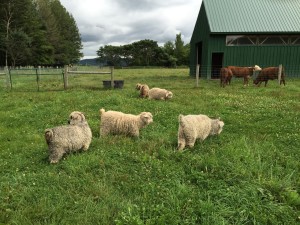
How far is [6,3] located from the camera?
4719cm

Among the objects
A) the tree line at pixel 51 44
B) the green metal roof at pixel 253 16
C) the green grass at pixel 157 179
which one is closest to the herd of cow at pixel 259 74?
the green metal roof at pixel 253 16

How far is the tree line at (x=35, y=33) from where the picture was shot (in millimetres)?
47938

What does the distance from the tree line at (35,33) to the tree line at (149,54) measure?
67.3 ft

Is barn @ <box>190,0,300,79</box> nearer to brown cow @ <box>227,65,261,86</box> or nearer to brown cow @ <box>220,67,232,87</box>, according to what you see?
brown cow @ <box>227,65,261,86</box>

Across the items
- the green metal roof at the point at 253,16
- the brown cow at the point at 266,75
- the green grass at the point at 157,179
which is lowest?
the green grass at the point at 157,179

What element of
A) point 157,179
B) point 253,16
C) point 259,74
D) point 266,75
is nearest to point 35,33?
point 253,16

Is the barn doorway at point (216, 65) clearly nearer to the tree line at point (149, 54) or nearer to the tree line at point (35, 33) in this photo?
the tree line at point (35, 33)

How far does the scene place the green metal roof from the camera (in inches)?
862

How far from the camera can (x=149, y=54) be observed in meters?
90.8

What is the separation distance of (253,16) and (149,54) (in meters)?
69.4

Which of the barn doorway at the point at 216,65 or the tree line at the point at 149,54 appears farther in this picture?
the tree line at the point at 149,54

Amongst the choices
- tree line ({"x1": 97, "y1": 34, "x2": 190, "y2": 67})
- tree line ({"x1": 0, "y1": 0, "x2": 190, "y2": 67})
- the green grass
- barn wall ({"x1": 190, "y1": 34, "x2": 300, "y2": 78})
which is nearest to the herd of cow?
barn wall ({"x1": 190, "y1": 34, "x2": 300, "y2": 78})

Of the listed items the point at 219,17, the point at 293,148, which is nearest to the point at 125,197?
the point at 293,148

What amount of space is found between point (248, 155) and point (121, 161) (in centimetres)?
246
